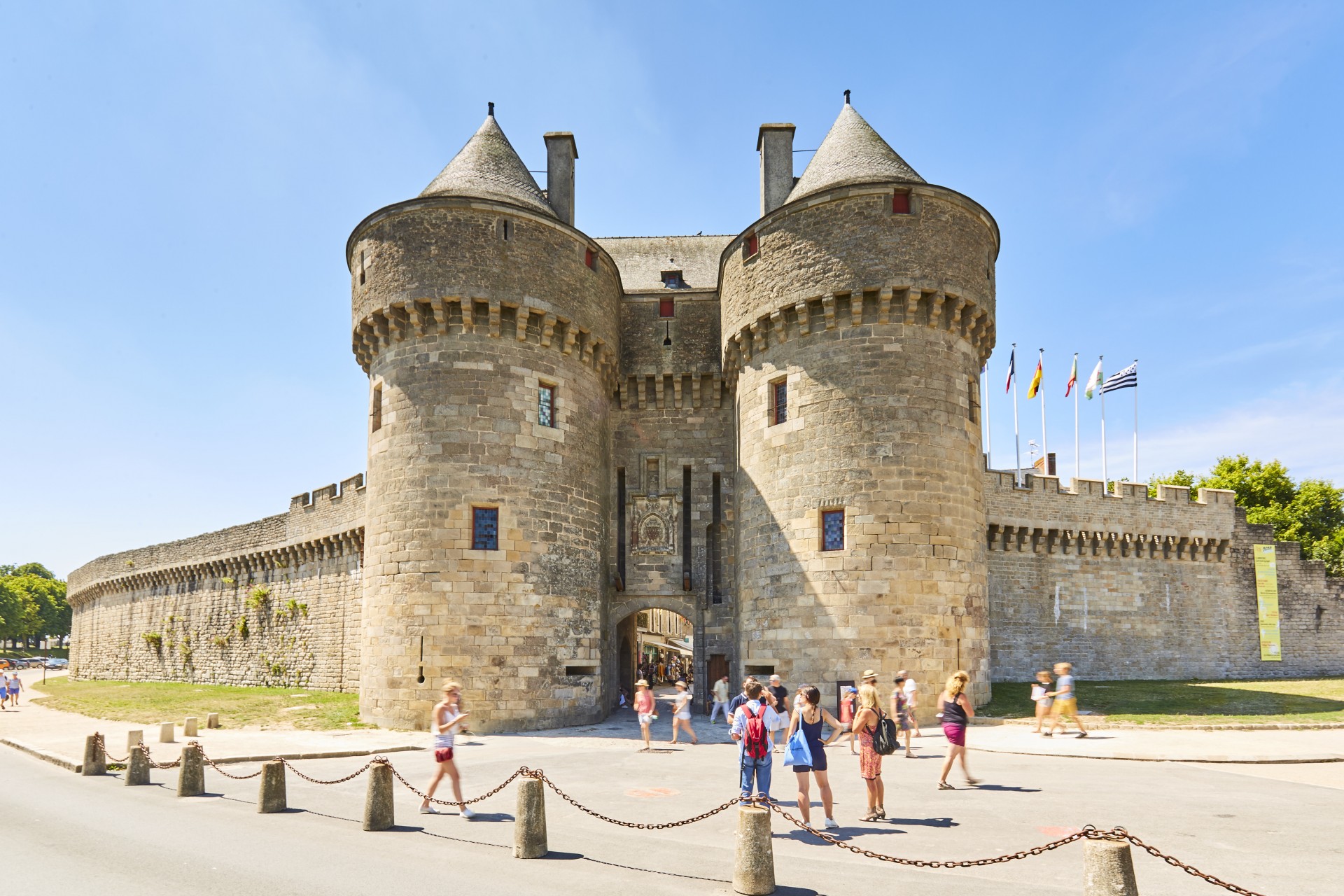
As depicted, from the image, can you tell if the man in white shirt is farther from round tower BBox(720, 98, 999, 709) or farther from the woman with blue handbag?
the woman with blue handbag

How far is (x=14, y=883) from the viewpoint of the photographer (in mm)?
8055

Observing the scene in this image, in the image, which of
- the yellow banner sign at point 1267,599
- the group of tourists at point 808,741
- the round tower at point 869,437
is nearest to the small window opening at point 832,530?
the round tower at point 869,437

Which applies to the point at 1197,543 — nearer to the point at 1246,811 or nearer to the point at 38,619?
the point at 1246,811

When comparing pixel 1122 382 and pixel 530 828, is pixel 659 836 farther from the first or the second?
pixel 1122 382

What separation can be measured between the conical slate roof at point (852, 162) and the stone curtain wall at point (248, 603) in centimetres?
1755

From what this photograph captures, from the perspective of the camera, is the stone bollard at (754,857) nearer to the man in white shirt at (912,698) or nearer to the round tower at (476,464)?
the man in white shirt at (912,698)

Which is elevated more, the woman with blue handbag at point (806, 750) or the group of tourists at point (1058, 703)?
the woman with blue handbag at point (806, 750)

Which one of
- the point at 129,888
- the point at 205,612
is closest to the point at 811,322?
the point at 129,888

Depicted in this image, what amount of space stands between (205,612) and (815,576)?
2963cm

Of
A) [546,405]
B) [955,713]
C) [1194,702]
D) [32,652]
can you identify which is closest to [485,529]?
[546,405]

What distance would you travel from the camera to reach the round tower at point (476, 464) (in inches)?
811

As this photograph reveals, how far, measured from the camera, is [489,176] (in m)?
23.5

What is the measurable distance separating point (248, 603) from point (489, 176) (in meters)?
22.0

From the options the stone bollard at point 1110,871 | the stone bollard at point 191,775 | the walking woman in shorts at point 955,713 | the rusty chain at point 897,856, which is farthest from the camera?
the stone bollard at point 191,775
